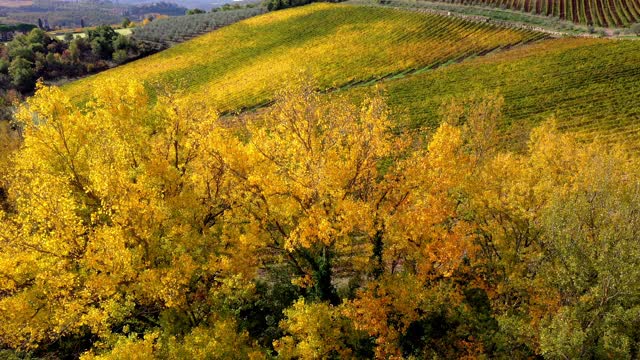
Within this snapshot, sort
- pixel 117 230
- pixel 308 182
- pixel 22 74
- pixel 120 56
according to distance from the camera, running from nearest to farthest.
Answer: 1. pixel 117 230
2. pixel 308 182
3. pixel 22 74
4. pixel 120 56

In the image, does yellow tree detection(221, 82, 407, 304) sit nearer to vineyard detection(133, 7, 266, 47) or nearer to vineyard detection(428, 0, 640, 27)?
Result: vineyard detection(428, 0, 640, 27)

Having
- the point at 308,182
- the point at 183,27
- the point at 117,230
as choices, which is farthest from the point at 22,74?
the point at 308,182

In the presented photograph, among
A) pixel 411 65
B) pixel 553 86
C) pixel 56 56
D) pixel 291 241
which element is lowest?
pixel 291 241

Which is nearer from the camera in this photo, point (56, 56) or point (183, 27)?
point (56, 56)

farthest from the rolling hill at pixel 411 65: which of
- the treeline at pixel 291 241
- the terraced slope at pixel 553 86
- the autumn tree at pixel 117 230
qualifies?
the treeline at pixel 291 241

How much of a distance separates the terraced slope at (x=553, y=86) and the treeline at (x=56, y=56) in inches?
2942

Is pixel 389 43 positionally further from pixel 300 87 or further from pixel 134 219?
pixel 134 219

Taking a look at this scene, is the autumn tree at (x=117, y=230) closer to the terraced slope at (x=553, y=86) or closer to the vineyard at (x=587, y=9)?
the terraced slope at (x=553, y=86)

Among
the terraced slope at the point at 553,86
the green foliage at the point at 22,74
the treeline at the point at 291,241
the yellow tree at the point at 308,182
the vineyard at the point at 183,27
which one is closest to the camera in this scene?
the treeline at the point at 291,241

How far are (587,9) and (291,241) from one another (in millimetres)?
108858

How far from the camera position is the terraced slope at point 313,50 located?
84312 mm

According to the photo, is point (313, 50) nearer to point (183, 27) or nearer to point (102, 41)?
point (183, 27)

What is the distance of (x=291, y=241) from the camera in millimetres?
24891

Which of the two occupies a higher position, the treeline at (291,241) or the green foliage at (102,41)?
the green foliage at (102,41)
